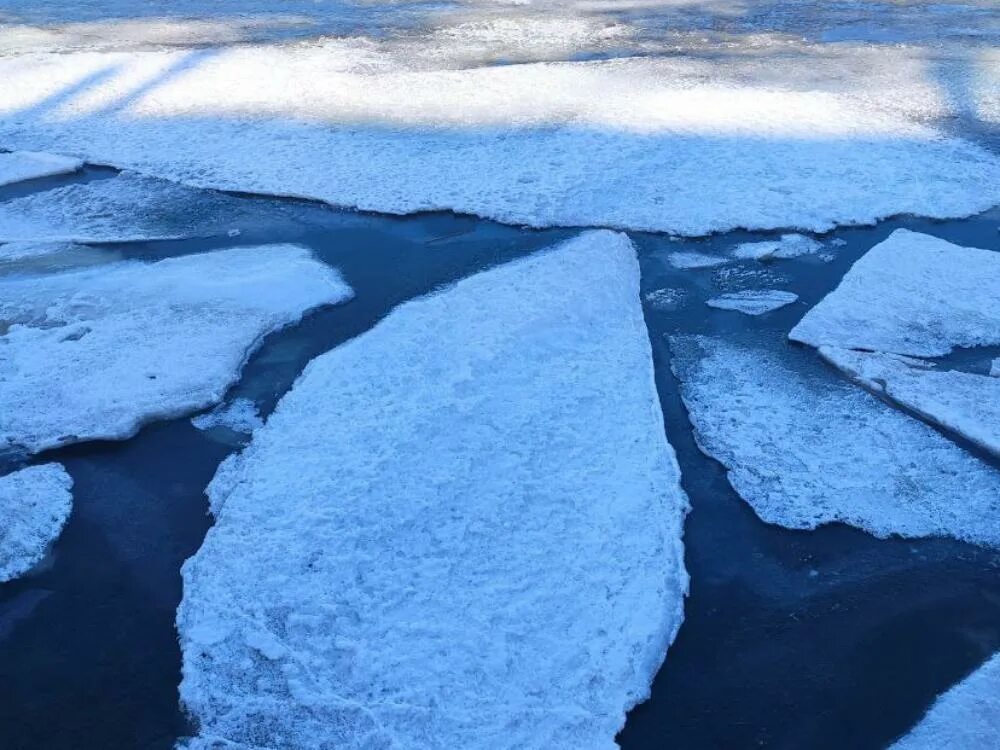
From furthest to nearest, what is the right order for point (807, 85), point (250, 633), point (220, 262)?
1. point (807, 85)
2. point (220, 262)
3. point (250, 633)

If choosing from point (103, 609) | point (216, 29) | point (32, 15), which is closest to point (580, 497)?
point (103, 609)

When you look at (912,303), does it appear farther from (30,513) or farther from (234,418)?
(30,513)

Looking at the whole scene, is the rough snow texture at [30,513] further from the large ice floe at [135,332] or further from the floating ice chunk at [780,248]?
the floating ice chunk at [780,248]

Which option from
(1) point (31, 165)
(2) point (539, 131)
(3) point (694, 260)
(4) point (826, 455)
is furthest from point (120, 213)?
(4) point (826, 455)

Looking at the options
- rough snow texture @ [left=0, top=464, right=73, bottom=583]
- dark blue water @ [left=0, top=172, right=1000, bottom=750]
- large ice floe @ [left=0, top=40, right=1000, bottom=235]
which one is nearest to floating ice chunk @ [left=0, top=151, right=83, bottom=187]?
large ice floe @ [left=0, top=40, right=1000, bottom=235]

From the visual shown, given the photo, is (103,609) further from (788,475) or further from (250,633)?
(788,475)
